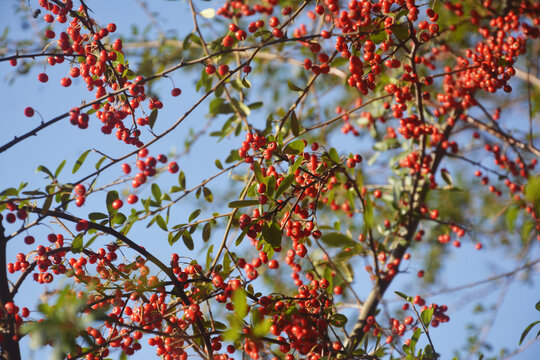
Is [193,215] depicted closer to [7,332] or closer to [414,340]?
[7,332]

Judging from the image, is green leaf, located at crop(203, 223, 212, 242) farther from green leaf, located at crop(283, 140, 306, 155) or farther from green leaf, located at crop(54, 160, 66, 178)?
green leaf, located at crop(54, 160, 66, 178)

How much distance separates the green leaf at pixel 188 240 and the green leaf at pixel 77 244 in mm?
383

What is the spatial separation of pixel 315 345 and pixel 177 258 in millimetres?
516

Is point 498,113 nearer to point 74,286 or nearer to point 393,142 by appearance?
point 393,142

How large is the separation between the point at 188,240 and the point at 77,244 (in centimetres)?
41

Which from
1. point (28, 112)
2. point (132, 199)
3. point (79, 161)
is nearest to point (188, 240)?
point (132, 199)

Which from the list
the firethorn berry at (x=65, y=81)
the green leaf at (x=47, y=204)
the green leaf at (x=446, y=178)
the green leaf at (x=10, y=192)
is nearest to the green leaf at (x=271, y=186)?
the green leaf at (x=47, y=204)

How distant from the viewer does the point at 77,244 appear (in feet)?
4.52

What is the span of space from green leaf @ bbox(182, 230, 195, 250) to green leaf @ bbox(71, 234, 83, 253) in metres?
0.38

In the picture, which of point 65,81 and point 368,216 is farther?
point 368,216

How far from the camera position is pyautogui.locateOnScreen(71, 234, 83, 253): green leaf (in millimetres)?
1367

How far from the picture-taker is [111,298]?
135 centimetres

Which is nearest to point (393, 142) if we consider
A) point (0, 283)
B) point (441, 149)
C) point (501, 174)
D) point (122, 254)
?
point (441, 149)

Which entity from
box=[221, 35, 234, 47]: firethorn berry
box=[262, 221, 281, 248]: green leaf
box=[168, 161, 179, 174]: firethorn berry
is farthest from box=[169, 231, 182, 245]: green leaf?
box=[221, 35, 234, 47]: firethorn berry
